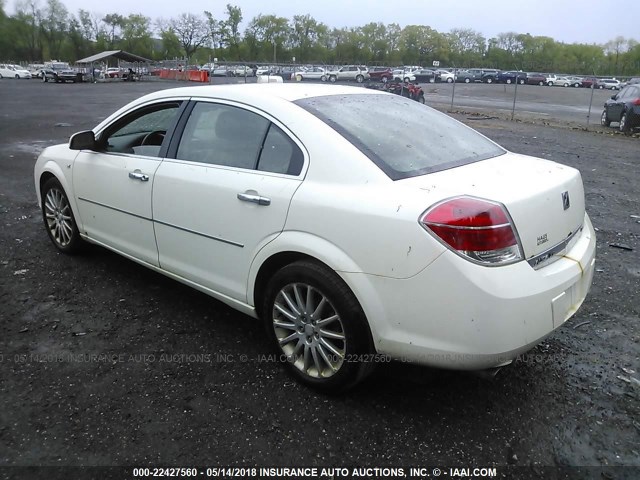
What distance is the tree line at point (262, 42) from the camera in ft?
317

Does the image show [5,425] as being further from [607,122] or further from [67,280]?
[607,122]

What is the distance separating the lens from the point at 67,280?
14.6ft

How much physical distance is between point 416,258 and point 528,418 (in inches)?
43.8

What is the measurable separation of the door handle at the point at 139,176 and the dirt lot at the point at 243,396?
0.97 m

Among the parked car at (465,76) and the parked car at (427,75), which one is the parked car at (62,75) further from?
the parked car at (465,76)

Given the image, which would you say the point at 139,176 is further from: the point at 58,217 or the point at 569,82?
the point at 569,82

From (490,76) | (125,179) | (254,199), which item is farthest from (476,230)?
(490,76)

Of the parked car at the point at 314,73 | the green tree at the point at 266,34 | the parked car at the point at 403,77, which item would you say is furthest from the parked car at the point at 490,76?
the green tree at the point at 266,34

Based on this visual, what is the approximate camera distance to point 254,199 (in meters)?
3.02

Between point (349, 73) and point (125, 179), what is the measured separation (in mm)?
50248

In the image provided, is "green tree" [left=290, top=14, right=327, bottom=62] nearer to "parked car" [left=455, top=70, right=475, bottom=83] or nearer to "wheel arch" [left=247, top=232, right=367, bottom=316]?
"parked car" [left=455, top=70, right=475, bottom=83]

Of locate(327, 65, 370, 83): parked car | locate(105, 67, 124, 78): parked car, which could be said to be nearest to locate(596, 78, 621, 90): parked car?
locate(327, 65, 370, 83): parked car

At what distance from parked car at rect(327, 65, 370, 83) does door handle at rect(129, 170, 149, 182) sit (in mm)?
46796

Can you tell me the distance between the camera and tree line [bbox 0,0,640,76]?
317 feet
